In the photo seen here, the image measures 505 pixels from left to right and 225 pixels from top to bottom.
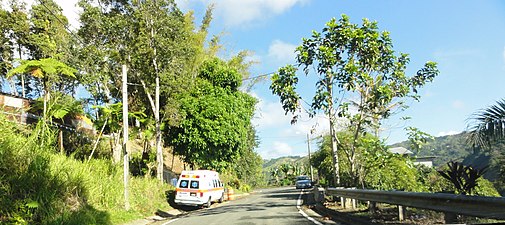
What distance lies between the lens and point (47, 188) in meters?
11.8

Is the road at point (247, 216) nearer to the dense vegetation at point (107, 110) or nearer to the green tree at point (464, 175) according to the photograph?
the dense vegetation at point (107, 110)

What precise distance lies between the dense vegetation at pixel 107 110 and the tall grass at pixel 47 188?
0.11 ft

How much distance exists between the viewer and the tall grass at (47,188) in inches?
420

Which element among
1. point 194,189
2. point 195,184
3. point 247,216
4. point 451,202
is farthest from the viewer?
point 195,184

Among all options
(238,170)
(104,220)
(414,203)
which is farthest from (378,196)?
(238,170)

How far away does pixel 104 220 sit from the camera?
43.1 feet

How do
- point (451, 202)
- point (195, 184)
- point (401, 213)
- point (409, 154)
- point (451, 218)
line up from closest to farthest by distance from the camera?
point (451, 202)
point (451, 218)
point (401, 213)
point (409, 154)
point (195, 184)

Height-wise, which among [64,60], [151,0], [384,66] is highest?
[151,0]

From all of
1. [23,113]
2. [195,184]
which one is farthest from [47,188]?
[195,184]

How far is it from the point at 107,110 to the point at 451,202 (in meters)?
16.0

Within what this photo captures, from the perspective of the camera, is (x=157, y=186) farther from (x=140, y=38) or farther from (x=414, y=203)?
(x=414, y=203)

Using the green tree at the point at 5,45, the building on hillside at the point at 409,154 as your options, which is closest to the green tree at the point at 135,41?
the green tree at the point at 5,45

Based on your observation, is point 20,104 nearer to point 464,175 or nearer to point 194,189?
point 194,189

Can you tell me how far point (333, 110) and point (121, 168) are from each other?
995 centimetres
